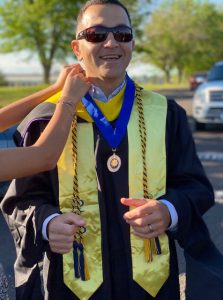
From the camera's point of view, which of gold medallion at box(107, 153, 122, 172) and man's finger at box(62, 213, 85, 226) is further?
gold medallion at box(107, 153, 122, 172)

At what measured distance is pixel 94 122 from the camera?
2.20 meters

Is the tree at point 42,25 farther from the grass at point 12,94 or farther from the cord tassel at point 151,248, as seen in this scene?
the cord tassel at point 151,248

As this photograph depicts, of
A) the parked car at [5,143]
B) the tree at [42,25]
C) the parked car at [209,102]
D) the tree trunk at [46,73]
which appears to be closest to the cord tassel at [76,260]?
the parked car at [5,143]

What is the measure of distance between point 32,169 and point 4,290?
597 mm

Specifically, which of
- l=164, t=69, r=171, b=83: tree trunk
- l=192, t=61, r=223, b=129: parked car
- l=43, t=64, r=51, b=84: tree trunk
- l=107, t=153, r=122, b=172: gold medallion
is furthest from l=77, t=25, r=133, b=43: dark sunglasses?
l=164, t=69, r=171, b=83: tree trunk

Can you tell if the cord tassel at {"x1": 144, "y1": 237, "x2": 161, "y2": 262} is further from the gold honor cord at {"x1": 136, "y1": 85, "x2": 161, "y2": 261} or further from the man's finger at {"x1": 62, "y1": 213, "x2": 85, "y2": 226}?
the man's finger at {"x1": 62, "y1": 213, "x2": 85, "y2": 226}

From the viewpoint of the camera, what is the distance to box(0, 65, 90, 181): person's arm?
78.0 inches

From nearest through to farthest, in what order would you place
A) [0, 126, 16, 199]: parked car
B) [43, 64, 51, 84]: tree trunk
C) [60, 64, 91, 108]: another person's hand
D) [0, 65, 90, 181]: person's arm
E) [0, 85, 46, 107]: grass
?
[0, 65, 90, 181]: person's arm
[60, 64, 91, 108]: another person's hand
[0, 126, 16, 199]: parked car
[0, 85, 46, 107]: grass
[43, 64, 51, 84]: tree trunk

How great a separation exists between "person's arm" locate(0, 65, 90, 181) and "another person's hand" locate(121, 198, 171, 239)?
1.04 ft

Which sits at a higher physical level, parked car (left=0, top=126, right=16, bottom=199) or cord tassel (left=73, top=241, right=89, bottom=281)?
cord tassel (left=73, top=241, right=89, bottom=281)

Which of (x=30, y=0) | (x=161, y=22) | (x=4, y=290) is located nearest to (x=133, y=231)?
(x=4, y=290)

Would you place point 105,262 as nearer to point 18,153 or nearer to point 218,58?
point 18,153

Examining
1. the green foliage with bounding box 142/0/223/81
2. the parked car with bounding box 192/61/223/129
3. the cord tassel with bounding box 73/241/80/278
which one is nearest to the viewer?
the cord tassel with bounding box 73/241/80/278

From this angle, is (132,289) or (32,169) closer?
(32,169)
